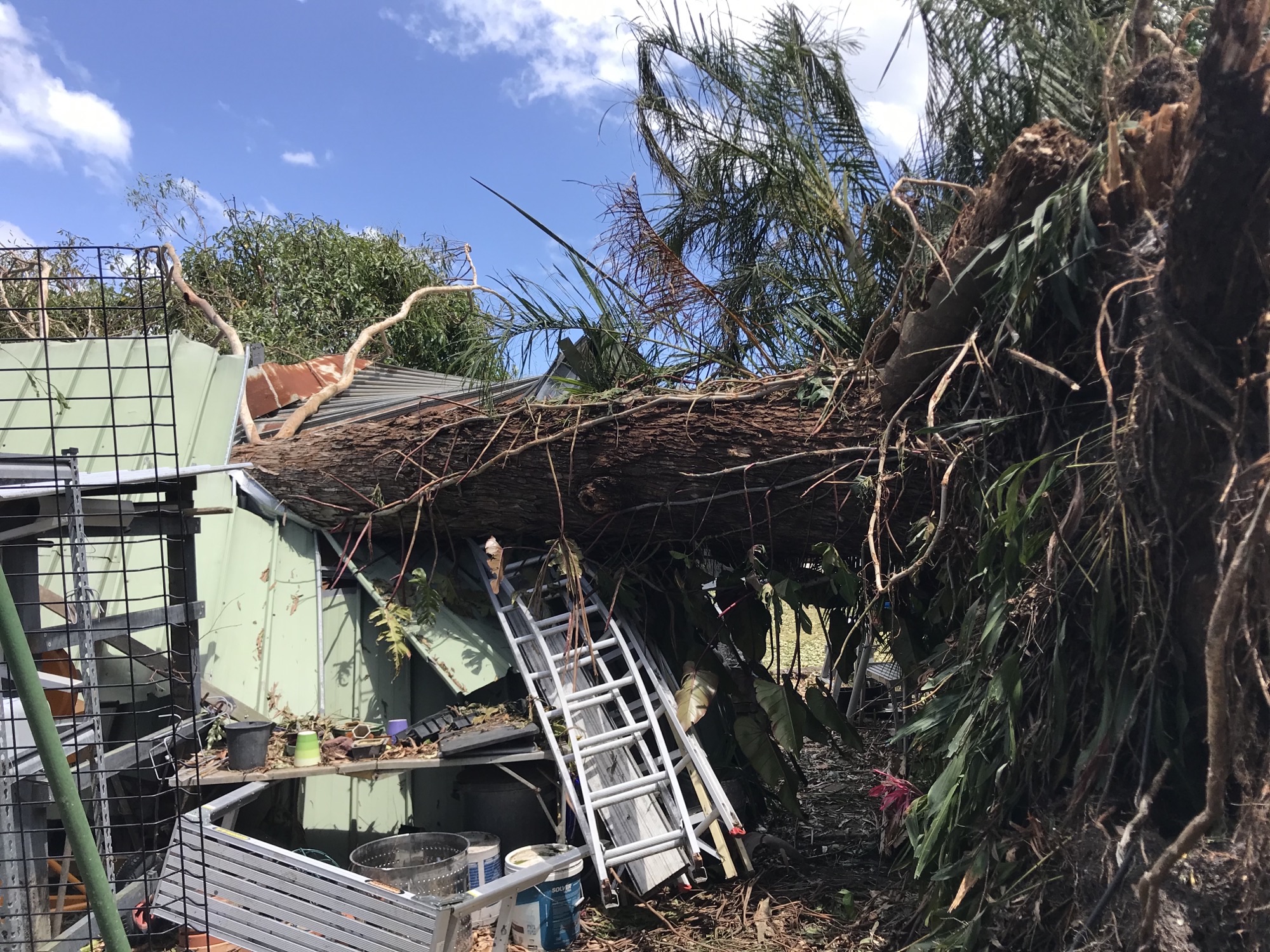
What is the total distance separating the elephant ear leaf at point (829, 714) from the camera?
4.95 m

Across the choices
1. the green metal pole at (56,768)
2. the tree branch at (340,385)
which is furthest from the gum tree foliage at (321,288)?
Result: the green metal pole at (56,768)

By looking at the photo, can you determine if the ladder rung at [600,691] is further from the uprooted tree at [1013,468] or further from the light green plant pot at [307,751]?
the light green plant pot at [307,751]

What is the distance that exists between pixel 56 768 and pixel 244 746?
2917 mm

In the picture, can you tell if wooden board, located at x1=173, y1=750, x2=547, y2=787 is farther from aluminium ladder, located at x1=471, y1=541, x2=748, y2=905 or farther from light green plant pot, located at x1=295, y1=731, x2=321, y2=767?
aluminium ladder, located at x1=471, y1=541, x2=748, y2=905

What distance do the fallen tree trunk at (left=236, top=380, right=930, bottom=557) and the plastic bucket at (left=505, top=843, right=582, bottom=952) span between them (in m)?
1.87

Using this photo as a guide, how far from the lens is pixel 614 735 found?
4816 mm

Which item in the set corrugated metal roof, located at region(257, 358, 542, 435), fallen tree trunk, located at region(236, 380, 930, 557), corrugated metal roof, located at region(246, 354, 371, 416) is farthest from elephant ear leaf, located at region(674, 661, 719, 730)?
corrugated metal roof, located at region(246, 354, 371, 416)

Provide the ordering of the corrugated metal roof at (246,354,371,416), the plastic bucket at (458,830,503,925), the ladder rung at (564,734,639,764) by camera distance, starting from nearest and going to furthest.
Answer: the plastic bucket at (458,830,503,925) < the ladder rung at (564,734,639,764) < the corrugated metal roof at (246,354,371,416)

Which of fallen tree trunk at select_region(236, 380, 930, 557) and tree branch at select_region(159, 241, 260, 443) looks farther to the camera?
tree branch at select_region(159, 241, 260, 443)

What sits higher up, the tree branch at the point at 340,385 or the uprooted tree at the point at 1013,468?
the tree branch at the point at 340,385

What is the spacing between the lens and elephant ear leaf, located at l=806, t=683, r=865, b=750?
16.2 feet

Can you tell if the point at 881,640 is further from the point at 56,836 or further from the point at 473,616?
the point at 56,836

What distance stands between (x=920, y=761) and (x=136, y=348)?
5.55 m

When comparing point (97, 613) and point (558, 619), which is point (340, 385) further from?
point (558, 619)
